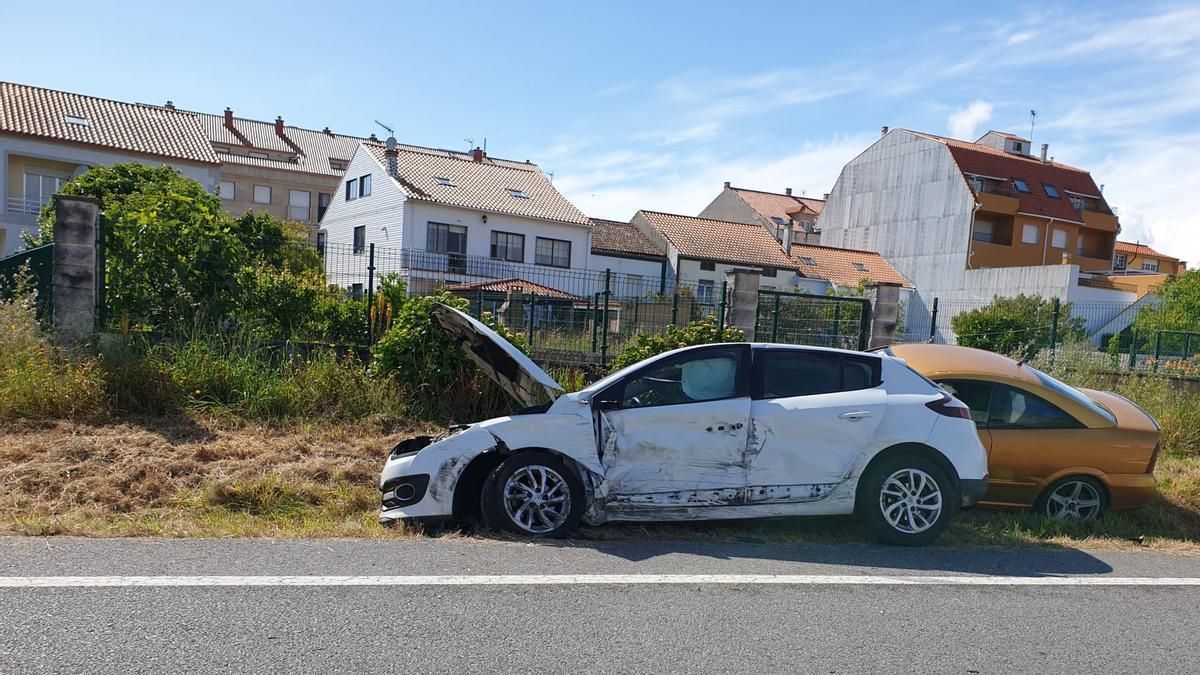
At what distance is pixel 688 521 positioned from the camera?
6137 mm

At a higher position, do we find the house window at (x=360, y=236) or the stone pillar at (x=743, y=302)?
the house window at (x=360, y=236)

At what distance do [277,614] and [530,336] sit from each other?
7.62 metres

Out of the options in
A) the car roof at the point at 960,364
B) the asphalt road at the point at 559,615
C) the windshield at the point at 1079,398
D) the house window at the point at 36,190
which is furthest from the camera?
the house window at the point at 36,190

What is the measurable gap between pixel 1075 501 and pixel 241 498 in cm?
738

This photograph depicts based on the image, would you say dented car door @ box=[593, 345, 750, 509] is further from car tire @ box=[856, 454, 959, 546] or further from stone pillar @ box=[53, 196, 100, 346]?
stone pillar @ box=[53, 196, 100, 346]

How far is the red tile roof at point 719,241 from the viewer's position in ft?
144

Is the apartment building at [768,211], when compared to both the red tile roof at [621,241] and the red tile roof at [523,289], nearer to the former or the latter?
the red tile roof at [621,241]

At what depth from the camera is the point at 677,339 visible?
10.3 m

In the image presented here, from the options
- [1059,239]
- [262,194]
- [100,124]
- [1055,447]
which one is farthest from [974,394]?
[262,194]

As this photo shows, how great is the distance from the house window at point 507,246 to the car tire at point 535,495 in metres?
33.5

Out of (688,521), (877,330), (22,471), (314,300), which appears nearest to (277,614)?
(688,521)

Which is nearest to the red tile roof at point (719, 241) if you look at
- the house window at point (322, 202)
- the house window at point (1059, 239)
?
the house window at point (1059, 239)

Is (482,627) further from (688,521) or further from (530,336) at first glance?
(530,336)

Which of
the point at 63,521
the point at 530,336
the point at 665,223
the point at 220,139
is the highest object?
the point at 220,139
